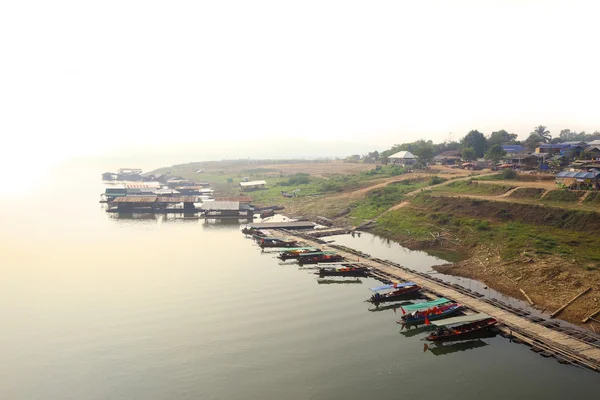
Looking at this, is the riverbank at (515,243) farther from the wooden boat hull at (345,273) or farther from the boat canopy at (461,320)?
the wooden boat hull at (345,273)

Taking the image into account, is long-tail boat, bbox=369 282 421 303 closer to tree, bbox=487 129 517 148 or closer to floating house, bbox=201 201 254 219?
floating house, bbox=201 201 254 219

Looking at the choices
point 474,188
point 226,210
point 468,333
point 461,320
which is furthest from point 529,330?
point 226,210

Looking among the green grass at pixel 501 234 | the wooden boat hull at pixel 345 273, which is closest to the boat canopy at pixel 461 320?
the wooden boat hull at pixel 345 273

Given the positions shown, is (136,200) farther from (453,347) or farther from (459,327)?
(453,347)

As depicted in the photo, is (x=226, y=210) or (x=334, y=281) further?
(x=226, y=210)

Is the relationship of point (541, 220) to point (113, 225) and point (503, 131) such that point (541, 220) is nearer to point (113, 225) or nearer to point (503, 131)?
point (113, 225)

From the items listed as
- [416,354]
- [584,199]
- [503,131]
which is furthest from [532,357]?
[503,131]
